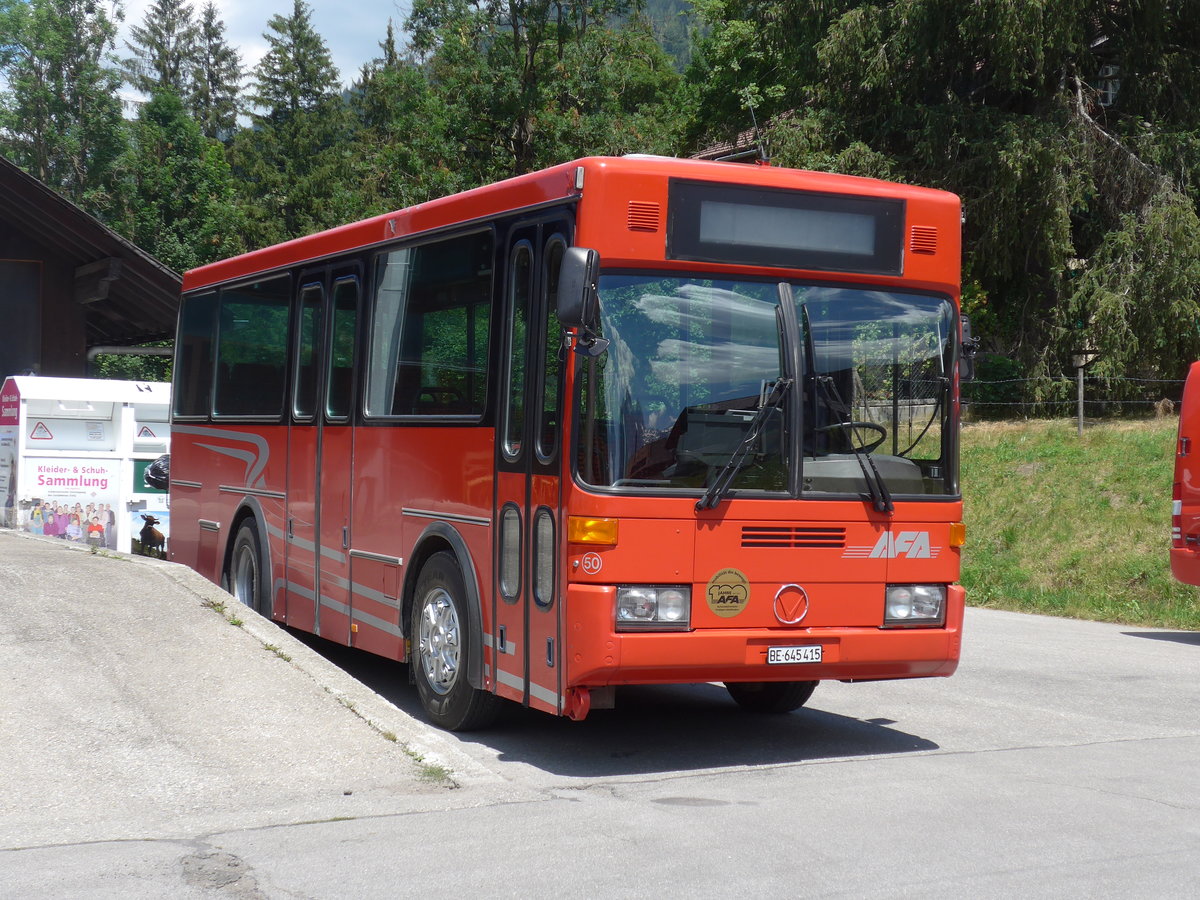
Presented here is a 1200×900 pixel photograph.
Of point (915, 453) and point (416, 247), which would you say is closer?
point (915, 453)

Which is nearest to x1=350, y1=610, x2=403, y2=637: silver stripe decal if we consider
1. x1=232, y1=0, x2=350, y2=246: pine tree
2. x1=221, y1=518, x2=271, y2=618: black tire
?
x1=221, y1=518, x2=271, y2=618: black tire

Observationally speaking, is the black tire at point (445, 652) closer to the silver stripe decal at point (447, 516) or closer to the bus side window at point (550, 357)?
the silver stripe decal at point (447, 516)

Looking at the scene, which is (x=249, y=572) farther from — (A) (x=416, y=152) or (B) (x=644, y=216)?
(A) (x=416, y=152)

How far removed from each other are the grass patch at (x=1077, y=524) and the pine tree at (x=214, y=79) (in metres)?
55.2

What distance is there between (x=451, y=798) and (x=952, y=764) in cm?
269

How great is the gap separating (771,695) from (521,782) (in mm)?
2643

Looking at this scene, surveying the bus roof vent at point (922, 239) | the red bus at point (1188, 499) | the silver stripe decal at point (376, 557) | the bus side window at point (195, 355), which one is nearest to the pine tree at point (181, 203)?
the bus side window at point (195, 355)

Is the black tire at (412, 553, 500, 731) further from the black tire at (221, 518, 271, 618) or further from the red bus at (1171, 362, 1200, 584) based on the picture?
the red bus at (1171, 362, 1200, 584)

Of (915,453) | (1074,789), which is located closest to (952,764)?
(1074,789)

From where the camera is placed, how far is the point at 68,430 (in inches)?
752

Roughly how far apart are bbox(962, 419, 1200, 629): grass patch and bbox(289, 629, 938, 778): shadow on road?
747 cm

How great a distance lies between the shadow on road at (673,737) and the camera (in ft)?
26.1

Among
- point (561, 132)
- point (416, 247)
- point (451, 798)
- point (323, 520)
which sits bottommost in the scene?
point (451, 798)

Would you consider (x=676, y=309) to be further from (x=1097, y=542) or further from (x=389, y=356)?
(x=1097, y=542)
